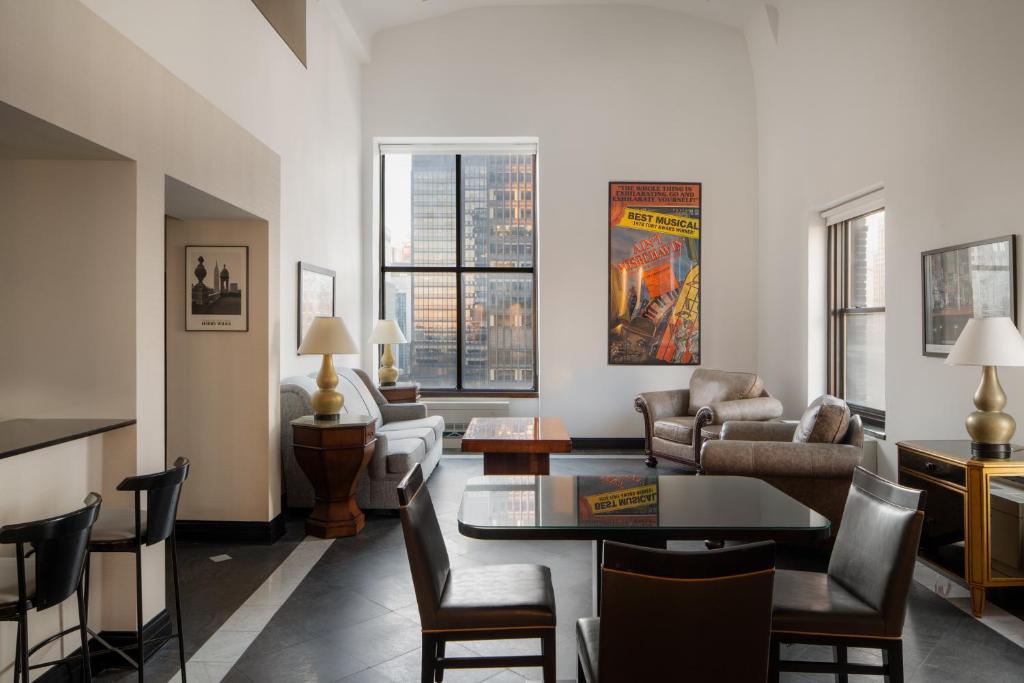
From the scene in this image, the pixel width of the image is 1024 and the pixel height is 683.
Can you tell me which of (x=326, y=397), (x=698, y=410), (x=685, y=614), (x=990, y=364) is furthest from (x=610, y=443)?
(x=685, y=614)

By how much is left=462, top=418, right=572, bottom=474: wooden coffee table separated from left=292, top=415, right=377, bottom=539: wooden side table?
765 mm

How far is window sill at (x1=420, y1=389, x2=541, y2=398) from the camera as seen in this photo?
8102mm

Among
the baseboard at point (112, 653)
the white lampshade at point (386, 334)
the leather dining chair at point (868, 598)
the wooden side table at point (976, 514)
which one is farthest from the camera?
the white lampshade at point (386, 334)

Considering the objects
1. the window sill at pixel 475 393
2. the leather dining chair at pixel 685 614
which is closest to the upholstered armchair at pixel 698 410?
the window sill at pixel 475 393

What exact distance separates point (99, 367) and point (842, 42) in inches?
241

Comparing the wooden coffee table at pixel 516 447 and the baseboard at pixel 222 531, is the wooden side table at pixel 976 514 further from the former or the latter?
the baseboard at pixel 222 531

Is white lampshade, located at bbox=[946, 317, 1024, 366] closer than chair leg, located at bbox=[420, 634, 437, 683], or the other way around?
chair leg, located at bbox=[420, 634, 437, 683]

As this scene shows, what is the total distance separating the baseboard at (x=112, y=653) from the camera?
2.65 meters

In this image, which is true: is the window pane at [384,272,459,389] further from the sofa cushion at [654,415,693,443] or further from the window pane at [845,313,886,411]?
the window pane at [845,313,886,411]

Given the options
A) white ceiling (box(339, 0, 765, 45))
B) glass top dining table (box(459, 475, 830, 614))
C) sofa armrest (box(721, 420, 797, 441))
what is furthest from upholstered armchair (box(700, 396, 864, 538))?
white ceiling (box(339, 0, 765, 45))

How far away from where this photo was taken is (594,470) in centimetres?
671

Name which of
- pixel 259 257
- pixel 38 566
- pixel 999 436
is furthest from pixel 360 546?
pixel 999 436

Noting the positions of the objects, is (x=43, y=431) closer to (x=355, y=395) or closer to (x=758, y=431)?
(x=355, y=395)

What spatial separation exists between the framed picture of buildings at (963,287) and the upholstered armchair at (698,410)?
2.06 m
